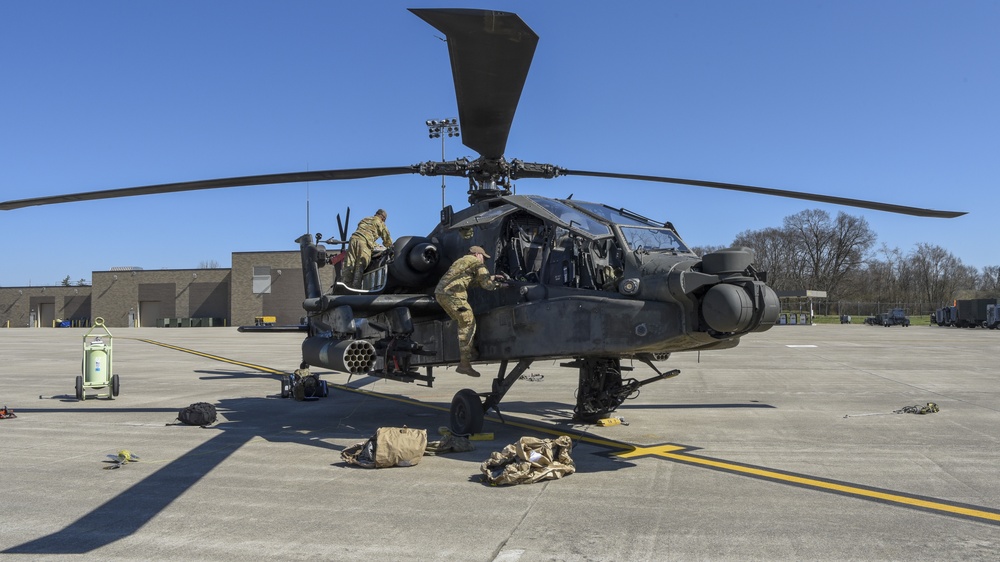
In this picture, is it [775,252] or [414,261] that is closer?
[414,261]

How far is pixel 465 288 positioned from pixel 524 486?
2995mm

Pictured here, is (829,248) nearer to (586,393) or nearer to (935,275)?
(935,275)

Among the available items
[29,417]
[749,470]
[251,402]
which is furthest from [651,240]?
[29,417]

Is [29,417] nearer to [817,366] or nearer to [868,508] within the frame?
[868,508]

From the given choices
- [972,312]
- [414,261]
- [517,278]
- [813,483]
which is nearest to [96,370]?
[414,261]

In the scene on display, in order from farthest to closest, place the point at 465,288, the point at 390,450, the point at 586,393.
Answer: the point at 586,393, the point at 465,288, the point at 390,450

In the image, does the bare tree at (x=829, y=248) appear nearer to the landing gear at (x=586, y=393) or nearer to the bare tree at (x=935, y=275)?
the bare tree at (x=935, y=275)

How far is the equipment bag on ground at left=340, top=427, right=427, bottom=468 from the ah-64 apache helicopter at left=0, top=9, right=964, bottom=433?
1.42 m

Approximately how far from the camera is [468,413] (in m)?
9.19

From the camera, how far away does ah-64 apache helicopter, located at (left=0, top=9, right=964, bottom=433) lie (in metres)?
6.38

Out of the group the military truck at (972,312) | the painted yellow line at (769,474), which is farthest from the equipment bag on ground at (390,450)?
the military truck at (972,312)

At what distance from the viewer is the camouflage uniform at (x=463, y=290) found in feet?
28.0

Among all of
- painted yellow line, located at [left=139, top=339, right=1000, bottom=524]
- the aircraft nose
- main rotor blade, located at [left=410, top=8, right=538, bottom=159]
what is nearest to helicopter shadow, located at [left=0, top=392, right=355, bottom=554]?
painted yellow line, located at [left=139, top=339, right=1000, bottom=524]

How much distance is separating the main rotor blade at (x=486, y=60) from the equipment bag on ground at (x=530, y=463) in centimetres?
355
